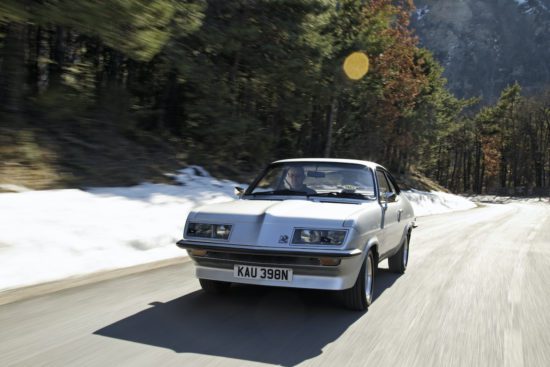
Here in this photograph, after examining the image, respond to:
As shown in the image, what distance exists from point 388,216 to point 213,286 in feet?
7.01

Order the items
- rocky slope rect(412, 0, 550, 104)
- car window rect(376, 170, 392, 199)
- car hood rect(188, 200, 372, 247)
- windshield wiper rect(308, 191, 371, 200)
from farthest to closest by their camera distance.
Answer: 1. rocky slope rect(412, 0, 550, 104)
2. car window rect(376, 170, 392, 199)
3. windshield wiper rect(308, 191, 371, 200)
4. car hood rect(188, 200, 372, 247)

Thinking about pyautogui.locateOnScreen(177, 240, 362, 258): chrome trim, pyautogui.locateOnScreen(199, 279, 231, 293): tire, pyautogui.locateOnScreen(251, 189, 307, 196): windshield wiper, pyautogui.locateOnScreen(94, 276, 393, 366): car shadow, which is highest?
pyautogui.locateOnScreen(251, 189, 307, 196): windshield wiper

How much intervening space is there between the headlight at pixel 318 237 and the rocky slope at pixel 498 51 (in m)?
177

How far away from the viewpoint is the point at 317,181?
590cm

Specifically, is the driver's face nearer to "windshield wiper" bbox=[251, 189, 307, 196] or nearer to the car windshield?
the car windshield

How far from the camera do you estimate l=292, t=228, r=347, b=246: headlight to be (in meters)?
4.52

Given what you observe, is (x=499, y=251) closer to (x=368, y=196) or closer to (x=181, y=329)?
(x=368, y=196)

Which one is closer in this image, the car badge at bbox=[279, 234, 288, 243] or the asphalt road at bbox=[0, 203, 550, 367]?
the asphalt road at bbox=[0, 203, 550, 367]

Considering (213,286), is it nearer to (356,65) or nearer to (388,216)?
(388,216)

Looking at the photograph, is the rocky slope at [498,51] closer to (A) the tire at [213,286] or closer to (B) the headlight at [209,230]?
(A) the tire at [213,286]

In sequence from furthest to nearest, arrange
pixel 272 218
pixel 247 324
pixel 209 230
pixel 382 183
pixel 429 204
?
1. pixel 429 204
2. pixel 382 183
3. pixel 209 230
4. pixel 272 218
5. pixel 247 324

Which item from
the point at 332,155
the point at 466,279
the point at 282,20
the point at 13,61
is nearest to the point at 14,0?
the point at 13,61

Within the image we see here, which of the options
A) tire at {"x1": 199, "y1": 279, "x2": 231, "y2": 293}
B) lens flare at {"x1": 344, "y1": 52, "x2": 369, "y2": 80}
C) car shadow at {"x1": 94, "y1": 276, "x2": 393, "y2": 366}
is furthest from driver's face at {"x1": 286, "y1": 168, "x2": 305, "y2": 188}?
lens flare at {"x1": 344, "y1": 52, "x2": 369, "y2": 80}

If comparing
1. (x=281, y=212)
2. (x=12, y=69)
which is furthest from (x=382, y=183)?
(x=12, y=69)
